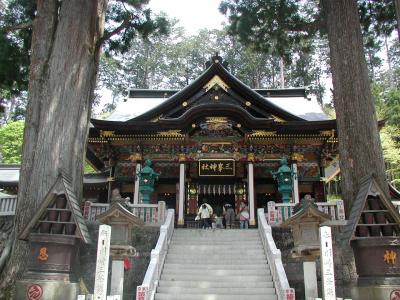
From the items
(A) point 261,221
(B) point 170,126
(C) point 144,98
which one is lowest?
(A) point 261,221

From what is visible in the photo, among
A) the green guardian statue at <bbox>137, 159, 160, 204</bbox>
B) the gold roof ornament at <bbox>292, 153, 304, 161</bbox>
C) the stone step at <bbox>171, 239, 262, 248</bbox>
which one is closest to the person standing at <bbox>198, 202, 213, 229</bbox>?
the green guardian statue at <bbox>137, 159, 160, 204</bbox>

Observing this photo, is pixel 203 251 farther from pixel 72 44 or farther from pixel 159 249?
pixel 72 44

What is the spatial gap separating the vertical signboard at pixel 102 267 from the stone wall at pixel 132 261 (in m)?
3.95

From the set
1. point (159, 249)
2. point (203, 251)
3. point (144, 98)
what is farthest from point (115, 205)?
point (144, 98)

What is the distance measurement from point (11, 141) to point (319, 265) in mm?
25446

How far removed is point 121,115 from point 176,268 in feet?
33.9

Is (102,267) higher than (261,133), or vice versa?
(261,133)

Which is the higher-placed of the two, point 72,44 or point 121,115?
point 121,115

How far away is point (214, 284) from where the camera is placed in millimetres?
8898

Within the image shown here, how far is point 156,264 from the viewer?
895 cm

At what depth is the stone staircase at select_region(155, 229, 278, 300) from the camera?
28.3 ft

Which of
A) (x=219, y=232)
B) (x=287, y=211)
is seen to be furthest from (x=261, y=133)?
(x=219, y=232)

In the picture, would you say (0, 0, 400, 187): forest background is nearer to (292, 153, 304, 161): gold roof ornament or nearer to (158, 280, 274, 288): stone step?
(292, 153, 304, 161): gold roof ornament

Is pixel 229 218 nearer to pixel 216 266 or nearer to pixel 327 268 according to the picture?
pixel 216 266
